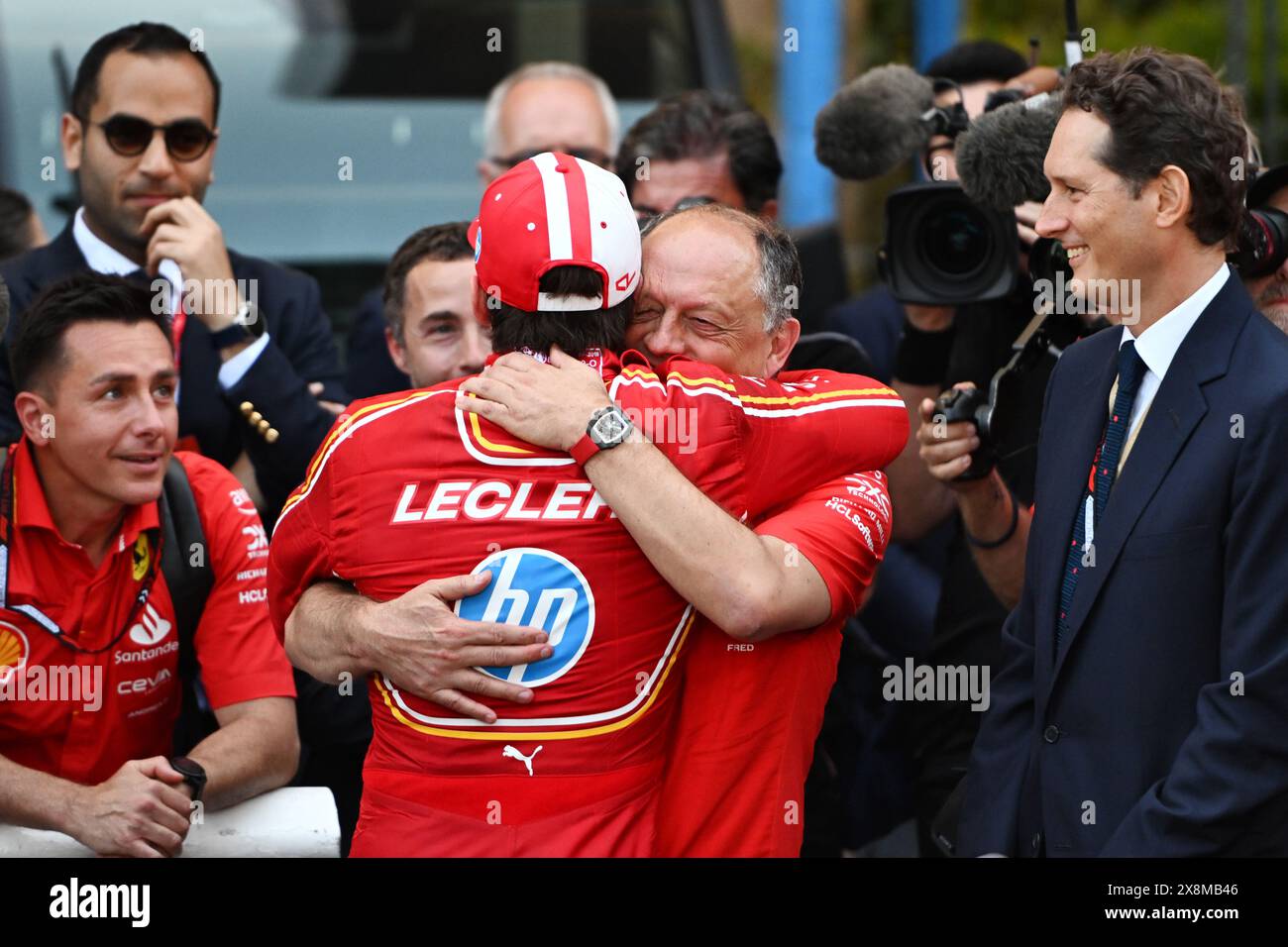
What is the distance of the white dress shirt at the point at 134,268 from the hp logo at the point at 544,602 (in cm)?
133

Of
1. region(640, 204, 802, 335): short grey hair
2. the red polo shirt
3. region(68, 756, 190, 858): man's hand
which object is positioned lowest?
region(68, 756, 190, 858): man's hand

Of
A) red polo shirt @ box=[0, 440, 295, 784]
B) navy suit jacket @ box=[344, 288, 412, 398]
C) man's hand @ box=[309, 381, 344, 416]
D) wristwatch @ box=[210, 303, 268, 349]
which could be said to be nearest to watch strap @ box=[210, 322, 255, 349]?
wristwatch @ box=[210, 303, 268, 349]

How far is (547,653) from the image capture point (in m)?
2.31

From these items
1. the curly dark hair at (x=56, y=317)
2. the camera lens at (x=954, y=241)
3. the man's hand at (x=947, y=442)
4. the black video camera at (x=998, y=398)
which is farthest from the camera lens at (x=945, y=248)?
the curly dark hair at (x=56, y=317)

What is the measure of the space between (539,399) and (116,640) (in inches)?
47.9

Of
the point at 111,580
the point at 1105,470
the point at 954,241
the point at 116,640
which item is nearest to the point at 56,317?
the point at 111,580

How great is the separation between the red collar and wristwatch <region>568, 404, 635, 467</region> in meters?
1.25

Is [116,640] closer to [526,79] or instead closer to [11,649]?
[11,649]

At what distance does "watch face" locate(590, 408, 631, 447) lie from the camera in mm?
2289

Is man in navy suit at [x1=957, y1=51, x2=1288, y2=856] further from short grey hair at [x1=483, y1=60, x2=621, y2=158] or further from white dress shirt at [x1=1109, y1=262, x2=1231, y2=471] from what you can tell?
short grey hair at [x1=483, y1=60, x2=621, y2=158]

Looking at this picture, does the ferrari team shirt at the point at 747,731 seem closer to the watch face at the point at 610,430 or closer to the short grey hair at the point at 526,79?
the watch face at the point at 610,430

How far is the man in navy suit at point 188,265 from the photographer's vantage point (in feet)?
11.4

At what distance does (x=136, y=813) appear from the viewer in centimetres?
283
